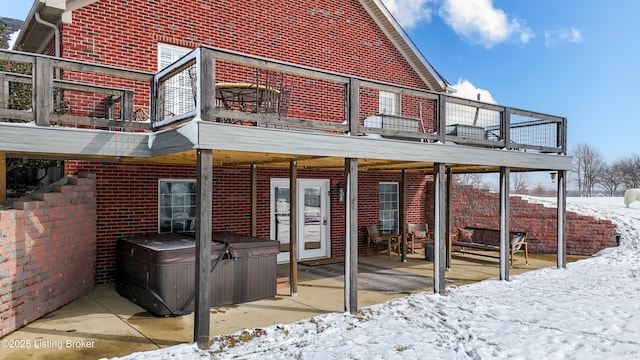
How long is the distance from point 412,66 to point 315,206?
18.7ft

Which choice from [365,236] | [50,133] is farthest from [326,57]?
[50,133]

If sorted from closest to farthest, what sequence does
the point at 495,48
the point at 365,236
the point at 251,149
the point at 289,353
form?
the point at 289,353, the point at 251,149, the point at 365,236, the point at 495,48

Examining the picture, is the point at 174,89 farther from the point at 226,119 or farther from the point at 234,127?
the point at 234,127

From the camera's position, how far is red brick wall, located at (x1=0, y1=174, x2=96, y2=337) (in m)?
5.90

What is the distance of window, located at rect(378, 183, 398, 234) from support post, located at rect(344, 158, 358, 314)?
663 centimetres

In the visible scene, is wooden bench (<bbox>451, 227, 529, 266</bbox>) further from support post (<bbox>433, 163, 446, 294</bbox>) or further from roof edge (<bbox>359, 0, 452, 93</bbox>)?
roof edge (<bbox>359, 0, 452, 93</bbox>)

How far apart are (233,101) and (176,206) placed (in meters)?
3.03

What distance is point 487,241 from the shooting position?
12.5 m

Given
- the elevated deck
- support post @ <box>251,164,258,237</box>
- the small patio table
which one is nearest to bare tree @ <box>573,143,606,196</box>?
the elevated deck

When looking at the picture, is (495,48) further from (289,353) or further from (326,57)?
(289,353)

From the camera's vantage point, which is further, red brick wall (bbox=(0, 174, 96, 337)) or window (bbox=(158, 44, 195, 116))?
window (bbox=(158, 44, 195, 116))

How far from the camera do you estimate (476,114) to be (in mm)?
10344

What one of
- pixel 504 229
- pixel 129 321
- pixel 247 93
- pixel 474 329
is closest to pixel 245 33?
pixel 247 93

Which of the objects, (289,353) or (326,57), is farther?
(326,57)
